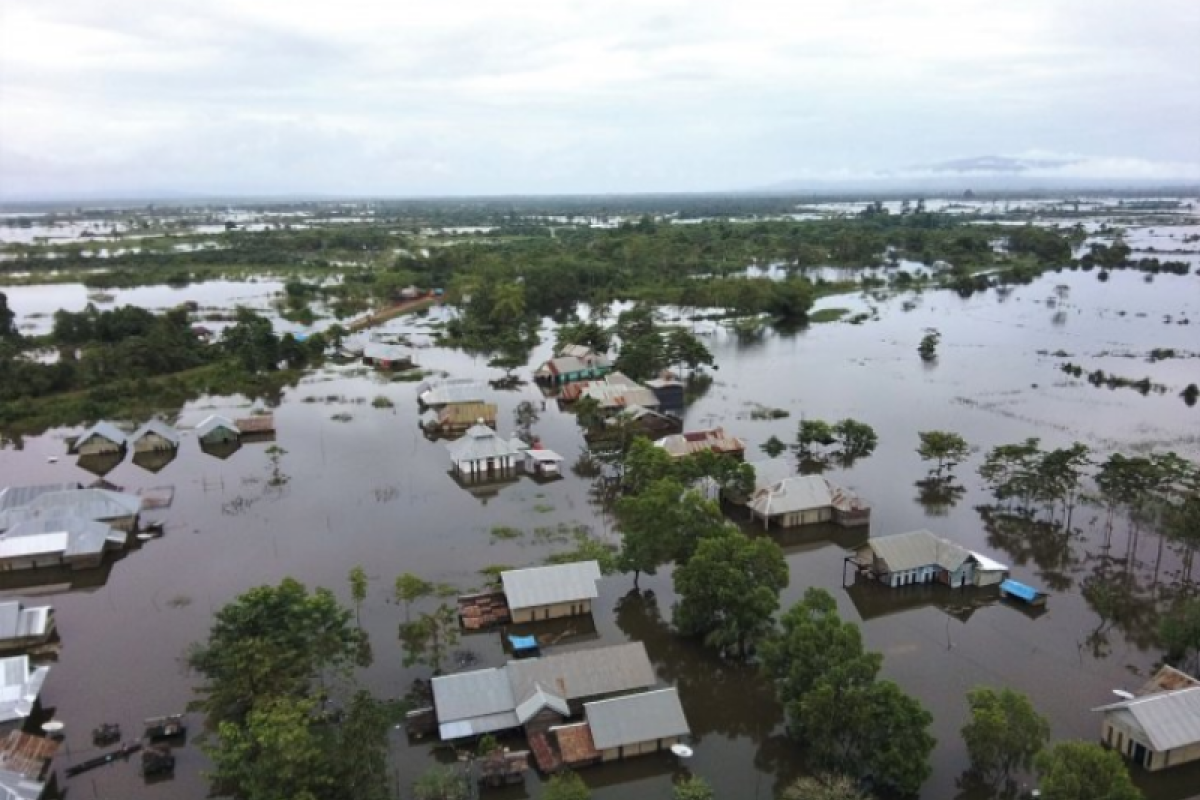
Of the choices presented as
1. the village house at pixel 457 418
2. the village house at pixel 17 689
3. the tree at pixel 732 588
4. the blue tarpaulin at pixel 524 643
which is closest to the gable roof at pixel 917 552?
the tree at pixel 732 588

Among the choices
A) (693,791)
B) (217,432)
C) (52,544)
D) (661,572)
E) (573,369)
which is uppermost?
(573,369)

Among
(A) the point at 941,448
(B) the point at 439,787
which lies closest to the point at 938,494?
(A) the point at 941,448

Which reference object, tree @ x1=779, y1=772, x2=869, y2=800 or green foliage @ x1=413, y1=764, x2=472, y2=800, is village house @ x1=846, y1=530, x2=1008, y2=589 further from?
green foliage @ x1=413, y1=764, x2=472, y2=800

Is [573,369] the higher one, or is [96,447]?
[573,369]

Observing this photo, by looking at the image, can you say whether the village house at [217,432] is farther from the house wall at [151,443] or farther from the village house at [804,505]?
the village house at [804,505]

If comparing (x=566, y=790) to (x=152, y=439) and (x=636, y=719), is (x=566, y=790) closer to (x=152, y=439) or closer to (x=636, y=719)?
(x=636, y=719)

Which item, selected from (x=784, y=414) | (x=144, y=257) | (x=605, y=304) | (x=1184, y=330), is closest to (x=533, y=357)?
(x=605, y=304)
